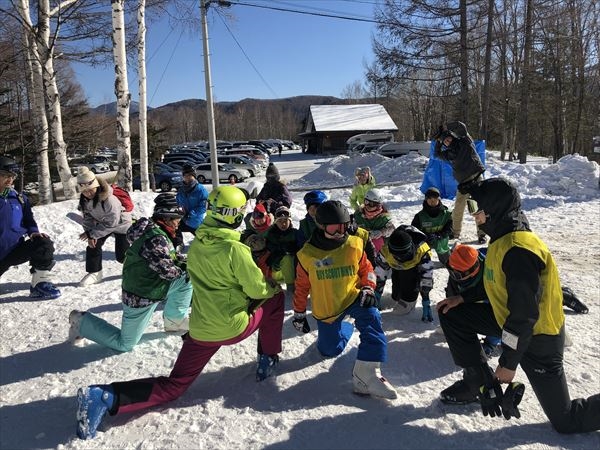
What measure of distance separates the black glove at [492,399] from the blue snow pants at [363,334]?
658mm

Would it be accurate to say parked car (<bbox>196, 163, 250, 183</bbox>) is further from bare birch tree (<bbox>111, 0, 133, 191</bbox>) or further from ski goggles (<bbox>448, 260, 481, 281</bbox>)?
ski goggles (<bbox>448, 260, 481, 281</bbox>)

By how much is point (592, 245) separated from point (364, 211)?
4.81 m

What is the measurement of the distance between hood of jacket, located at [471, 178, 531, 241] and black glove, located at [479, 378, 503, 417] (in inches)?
35.9

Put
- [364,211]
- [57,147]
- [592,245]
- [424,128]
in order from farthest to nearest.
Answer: [424,128] → [57,147] → [592,245] → [364,211]

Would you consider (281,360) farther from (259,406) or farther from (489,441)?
(489,441)

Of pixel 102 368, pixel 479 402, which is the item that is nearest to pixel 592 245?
pixel 479 402

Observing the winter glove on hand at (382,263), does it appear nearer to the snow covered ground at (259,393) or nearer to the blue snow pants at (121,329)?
the snow covered ground at (259,393)

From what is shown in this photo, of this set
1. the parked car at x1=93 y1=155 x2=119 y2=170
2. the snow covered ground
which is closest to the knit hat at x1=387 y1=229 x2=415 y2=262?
the snow covered ground

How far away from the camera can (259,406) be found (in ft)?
9.84

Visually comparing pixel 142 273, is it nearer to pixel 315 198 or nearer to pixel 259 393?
pixel 259 393

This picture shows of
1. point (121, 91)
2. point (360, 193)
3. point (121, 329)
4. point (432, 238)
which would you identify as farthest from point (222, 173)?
point (121, 329)

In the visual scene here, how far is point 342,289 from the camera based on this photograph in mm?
3270

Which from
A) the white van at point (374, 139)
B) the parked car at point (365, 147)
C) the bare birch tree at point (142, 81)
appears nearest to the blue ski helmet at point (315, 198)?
the bare birch tree at point (142, 81)

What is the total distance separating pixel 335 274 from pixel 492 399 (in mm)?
1285
